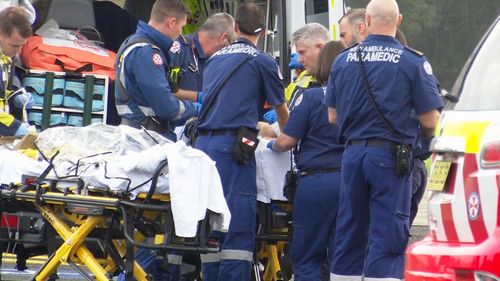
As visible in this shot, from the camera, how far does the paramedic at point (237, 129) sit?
8.63 metres

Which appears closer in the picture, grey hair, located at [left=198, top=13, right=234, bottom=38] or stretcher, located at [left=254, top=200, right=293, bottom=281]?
stretcher, located at [left=254, top=200, right=293, bottom=281]

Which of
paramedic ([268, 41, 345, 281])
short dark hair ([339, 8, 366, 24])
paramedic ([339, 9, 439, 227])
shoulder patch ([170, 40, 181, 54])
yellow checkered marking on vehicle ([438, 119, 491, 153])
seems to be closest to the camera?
yellow checkered marking on vehicle ([438, 119, 491, 153])

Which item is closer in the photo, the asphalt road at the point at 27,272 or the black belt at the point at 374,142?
the black belt at the point at 374,142

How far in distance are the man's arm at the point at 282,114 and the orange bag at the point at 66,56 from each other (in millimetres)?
2774

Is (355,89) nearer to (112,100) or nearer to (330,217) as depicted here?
(330,217)

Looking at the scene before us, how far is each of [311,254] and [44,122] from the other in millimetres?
3095

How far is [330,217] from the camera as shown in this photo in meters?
8.80

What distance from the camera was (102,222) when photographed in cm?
768

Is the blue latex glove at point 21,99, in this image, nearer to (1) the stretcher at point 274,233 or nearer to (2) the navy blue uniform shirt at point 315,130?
(1) the stretcher at point 274,233

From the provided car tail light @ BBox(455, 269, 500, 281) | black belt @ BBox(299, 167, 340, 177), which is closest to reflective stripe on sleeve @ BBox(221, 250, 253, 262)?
black belt @ BBox(299, 167, 340, 177)

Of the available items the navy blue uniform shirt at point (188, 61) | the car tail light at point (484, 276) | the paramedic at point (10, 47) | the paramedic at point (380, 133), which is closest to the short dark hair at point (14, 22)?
the paramedic at point (10, 47)

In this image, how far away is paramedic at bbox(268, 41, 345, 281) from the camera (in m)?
8.73

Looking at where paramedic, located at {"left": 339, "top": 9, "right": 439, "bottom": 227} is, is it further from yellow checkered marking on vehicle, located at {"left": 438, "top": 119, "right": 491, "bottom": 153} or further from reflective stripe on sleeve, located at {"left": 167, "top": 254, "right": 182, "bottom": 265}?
yellow checkered marking on vehicle, located at {"left": 438, "top": 119, "right": 491, "bottom": 153}

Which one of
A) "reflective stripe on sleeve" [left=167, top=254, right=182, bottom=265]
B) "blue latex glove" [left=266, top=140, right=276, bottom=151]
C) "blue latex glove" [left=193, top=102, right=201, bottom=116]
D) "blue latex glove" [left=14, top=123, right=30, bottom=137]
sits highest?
"blue latex glove" [left=193, top=102, right=201, bottom=116]
